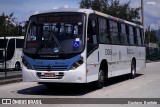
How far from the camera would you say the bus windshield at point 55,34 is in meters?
12.5

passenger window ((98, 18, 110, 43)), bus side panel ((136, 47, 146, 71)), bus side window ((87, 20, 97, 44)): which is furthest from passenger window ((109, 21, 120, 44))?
bus side panel ((136, 47, 146, 71))

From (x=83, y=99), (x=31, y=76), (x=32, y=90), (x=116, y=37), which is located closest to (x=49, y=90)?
(x=32, y=90)

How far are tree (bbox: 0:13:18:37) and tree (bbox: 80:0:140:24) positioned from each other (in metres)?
10.6

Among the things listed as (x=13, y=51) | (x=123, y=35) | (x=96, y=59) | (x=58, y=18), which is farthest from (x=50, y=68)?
(x=13, y=51)

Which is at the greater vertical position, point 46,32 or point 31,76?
point 46,32

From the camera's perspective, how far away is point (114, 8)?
51.4 meters

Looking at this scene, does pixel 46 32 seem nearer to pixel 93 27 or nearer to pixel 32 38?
pixel 32 38

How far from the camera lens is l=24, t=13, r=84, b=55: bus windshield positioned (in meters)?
12.5

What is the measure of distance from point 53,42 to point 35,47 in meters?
0.70

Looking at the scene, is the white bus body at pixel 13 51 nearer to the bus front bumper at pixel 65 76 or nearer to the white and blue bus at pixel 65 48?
the white and blue bus at pixel 65 48

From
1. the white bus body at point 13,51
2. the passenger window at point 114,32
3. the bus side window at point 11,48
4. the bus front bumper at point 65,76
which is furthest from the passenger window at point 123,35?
the bus side window at point 11,48

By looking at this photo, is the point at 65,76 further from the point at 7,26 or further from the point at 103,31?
the point at 7,26

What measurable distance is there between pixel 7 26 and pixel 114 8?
53.2ft

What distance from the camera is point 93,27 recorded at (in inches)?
536
